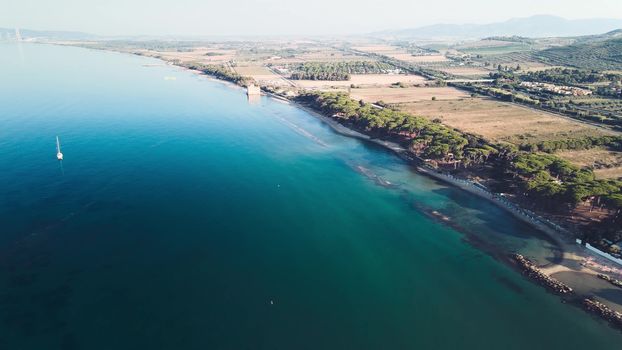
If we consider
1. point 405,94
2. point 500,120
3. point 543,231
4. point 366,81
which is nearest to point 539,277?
point 543,231

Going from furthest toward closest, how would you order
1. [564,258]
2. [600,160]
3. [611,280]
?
[600,160]
[564,258]
[611,280]

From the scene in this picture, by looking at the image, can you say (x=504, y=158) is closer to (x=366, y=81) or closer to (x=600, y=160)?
(x=600, y=160)

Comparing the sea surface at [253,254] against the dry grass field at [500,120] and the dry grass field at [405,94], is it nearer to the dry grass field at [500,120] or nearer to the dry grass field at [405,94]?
the dry grass field at [500,120]

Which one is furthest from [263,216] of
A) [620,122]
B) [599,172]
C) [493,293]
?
[620,122]

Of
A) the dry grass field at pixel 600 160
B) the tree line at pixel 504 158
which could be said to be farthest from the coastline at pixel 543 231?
the dry grass field at pixel 600 160

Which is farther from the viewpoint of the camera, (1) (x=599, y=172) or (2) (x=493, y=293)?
(1) (x=599, y=172)

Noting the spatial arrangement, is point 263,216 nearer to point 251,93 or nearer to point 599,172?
point 599,172

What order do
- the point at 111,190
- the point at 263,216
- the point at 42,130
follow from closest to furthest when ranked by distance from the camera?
1. the point at 263,216
2. the point at 111,190
3. the point at 42,130
